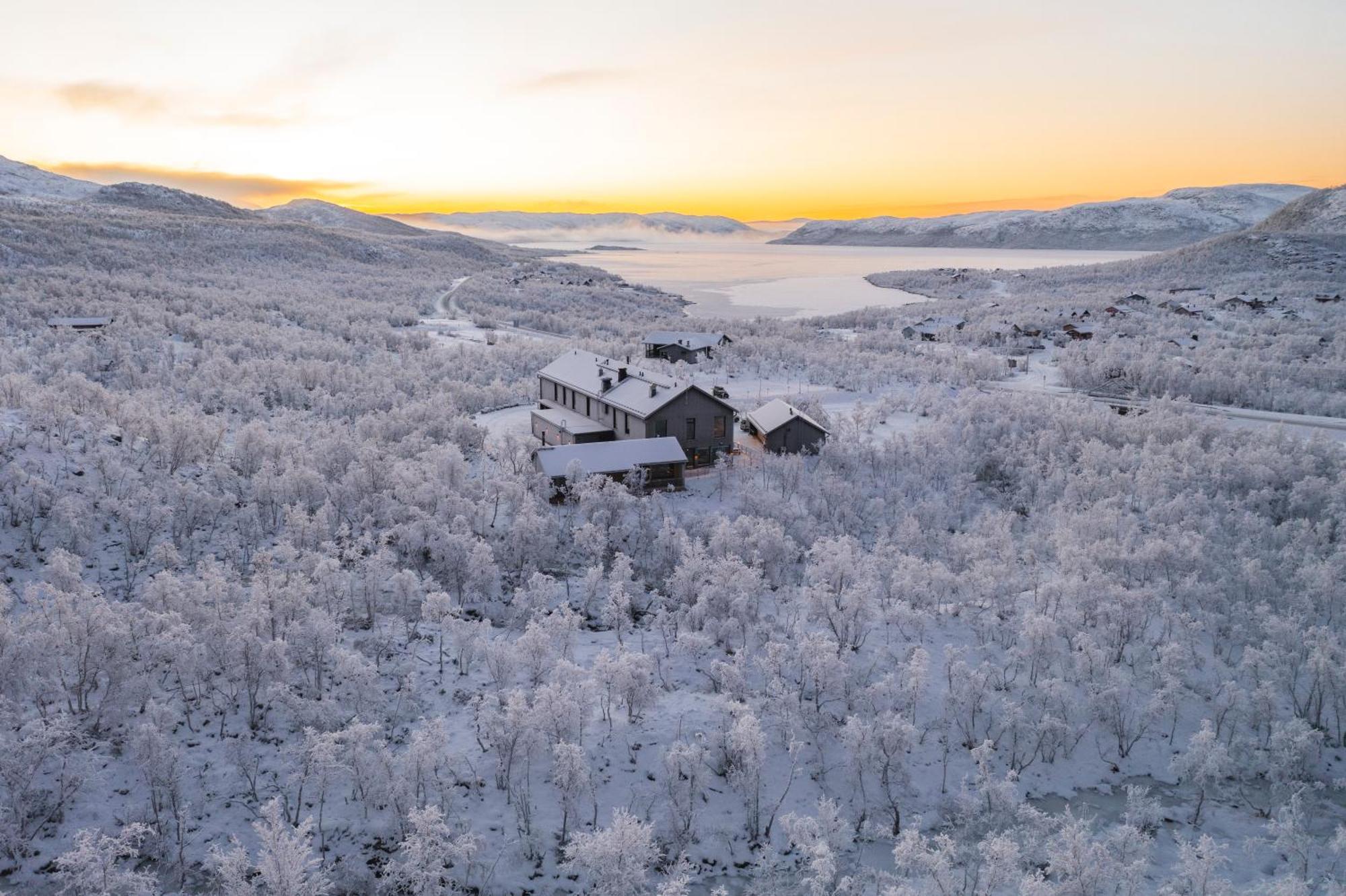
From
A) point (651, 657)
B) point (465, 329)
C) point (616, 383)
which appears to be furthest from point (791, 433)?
point (465, 329)

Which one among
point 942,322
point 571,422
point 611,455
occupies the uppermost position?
point 942,322

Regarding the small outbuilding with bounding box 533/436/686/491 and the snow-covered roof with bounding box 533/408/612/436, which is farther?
the snow-covered roof with bounding box 533/408/612/436

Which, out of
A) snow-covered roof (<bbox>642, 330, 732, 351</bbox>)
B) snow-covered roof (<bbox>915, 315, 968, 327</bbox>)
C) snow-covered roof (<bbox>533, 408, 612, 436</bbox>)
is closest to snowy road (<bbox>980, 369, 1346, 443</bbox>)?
snow-covered roof (<bbox>642, 330, 732, 351</bbox>)

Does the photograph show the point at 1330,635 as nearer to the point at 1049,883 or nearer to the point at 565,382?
the point at 1049,883

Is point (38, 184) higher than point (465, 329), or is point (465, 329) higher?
point (38, 184)

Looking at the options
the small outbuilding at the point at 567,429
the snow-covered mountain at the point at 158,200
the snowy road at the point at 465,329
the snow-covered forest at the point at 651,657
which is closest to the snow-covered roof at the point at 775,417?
the snow-covered forest at the point at 651,657

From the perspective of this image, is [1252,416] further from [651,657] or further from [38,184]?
[38,184]

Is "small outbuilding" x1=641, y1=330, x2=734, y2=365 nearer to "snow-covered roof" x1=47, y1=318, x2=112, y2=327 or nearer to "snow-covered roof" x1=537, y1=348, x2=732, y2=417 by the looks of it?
"snow-covered roof" x1=537, y1=348, x2=732, y2=417
